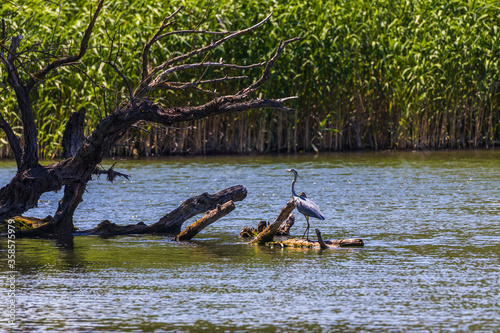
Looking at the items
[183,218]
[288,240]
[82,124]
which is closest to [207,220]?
[183,218]

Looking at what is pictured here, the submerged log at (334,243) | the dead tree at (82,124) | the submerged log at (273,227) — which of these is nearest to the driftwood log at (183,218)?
the dead tree at (82,124)

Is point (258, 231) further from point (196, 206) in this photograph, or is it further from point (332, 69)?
point (332, 69)

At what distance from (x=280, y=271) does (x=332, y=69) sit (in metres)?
15.3

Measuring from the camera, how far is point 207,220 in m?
10.6

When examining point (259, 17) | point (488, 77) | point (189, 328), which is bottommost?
point (189, 328)

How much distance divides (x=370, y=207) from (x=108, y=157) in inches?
434

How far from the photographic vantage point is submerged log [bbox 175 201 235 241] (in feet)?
34.3

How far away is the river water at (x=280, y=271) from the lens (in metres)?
6.62

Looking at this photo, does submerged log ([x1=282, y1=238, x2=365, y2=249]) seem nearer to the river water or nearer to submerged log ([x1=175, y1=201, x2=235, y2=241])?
the river water

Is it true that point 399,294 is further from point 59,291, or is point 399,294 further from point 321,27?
point 321,27

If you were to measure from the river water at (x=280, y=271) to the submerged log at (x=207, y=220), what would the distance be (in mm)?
198

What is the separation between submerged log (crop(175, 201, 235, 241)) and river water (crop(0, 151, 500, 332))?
20 centimetres

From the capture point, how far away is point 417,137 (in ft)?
77.3

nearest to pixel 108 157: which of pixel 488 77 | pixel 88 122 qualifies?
pixel 88 122
